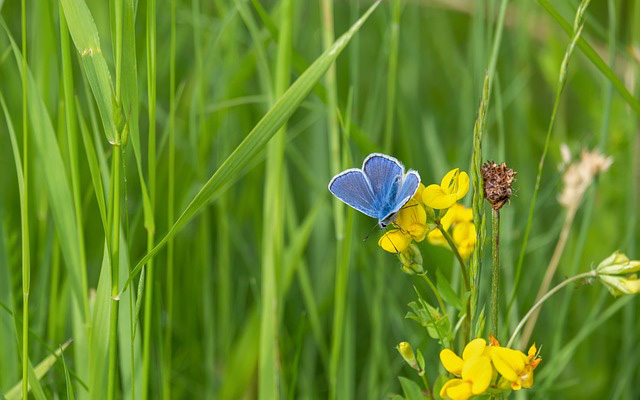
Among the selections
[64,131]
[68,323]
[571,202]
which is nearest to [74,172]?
[64,131]

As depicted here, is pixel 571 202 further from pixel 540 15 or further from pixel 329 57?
pixel 540 15

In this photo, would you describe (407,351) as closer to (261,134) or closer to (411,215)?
(411,215)

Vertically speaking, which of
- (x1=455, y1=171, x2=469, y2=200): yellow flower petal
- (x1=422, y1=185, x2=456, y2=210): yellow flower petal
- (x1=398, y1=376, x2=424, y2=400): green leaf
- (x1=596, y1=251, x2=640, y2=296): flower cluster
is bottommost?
(x1=398, y1=376, x2=424, y2=400): green leaf

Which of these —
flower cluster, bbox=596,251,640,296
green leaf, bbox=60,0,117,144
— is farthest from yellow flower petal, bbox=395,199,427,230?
green leaf, bbox=60,0,117,144

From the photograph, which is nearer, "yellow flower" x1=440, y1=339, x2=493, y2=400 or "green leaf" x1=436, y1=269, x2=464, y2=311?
"yellow flower" x1=440, y1=339, x2=493, y2=400

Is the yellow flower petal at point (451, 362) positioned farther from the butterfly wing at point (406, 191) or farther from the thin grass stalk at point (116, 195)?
the thin grass stalk at point (116, 195)

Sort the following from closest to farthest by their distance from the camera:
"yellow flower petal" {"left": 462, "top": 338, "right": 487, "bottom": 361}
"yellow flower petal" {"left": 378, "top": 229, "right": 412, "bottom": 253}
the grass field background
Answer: "yellow flower petal" {"left": 462, "top": 338, "right": 487, "bottom": 361}
"yellow flower petal" {"left": 378, "top": 229, "right": 412, "bottom": 253}
the grass field background

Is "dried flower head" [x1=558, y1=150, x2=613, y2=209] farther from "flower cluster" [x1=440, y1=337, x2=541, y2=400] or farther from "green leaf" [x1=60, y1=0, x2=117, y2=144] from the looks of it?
"green leaf" [x1=60, y1=0, x2=117, y2=144]
